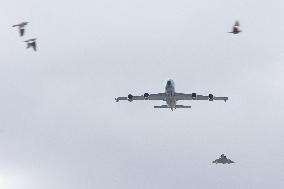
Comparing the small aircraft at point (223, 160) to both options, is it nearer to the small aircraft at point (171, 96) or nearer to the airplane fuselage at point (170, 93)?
the small aircraft at point (171, 96)

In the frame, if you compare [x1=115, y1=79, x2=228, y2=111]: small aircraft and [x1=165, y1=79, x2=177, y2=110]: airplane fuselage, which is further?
[x1=115, y1=79, x2=228, y2=111]: small aircraft

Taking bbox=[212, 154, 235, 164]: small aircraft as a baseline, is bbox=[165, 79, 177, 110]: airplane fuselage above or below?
above

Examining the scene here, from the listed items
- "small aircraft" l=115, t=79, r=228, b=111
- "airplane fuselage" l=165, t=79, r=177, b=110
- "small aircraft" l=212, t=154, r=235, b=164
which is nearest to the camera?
"airplane fuselage" l=165, t=79, r=177, b=110

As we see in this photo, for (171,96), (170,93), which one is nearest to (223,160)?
(171,96)

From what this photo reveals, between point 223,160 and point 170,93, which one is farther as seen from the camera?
point 223,160

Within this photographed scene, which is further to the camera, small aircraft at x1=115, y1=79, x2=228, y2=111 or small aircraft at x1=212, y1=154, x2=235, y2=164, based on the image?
small aircraft at x1=212, y1=154, x2=235, y2=164

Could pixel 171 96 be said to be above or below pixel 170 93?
below

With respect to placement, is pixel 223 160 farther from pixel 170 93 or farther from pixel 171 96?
pixel 170 93

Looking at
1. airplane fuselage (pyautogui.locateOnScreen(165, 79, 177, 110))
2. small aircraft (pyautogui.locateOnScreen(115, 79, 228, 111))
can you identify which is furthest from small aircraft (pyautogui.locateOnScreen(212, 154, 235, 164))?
airplane fuselage (pyautogui.locateOnScreen(165, 79, 177, 110))

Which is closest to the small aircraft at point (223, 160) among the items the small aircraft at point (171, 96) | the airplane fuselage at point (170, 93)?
the small aircraft at point (171, 96)

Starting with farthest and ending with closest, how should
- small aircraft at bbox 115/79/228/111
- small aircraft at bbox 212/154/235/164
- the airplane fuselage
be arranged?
small aircraft at bbox 212/154/235/164, small aircraft at bbox 115/79/228/111, the airplane fuselage

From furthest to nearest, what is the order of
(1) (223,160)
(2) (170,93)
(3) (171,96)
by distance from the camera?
1. (1) (223,160)
2. (3) (171,96)
3. (2) (170,93)

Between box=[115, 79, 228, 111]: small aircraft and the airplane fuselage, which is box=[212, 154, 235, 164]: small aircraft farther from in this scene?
the airplane fuselage

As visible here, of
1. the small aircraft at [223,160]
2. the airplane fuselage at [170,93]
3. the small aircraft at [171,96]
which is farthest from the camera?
the small aircraft at [223,160]
